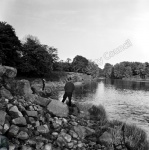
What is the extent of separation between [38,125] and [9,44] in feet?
142

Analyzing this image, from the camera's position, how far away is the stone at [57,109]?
965cm

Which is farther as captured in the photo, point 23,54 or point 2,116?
point 23,54

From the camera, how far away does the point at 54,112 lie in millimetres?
9609

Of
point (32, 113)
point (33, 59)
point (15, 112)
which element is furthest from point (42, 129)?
point (33, 59)

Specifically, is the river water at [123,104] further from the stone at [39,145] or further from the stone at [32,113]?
the stone at [39,145]

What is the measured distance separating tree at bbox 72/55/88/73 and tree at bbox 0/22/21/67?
2871 inches

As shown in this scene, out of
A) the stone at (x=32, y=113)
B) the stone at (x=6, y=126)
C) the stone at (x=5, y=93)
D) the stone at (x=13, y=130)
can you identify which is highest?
the stone at (x=5, y=93)

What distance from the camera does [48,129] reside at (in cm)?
788

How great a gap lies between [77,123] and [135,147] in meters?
3.40

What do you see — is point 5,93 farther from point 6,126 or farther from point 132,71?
point 132,71

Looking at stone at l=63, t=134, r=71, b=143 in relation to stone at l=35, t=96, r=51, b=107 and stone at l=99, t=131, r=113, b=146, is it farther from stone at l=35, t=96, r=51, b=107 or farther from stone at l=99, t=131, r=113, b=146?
stone at l=35, t=96, r=51, b=107

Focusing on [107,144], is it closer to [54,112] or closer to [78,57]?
[54,112]

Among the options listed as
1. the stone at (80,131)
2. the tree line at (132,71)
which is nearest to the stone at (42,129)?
the stone at (80,131)

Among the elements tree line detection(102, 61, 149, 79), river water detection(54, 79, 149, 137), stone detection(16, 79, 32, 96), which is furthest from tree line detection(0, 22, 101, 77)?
tree line detection(102, 61, 149, 79)
